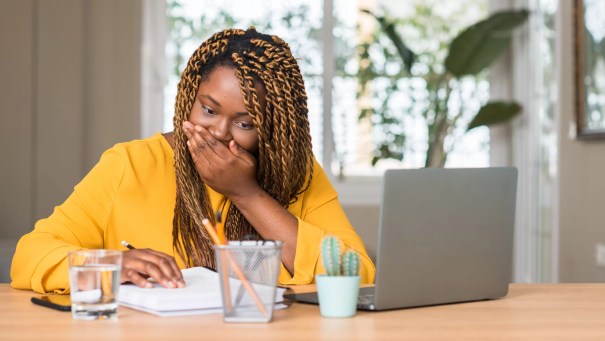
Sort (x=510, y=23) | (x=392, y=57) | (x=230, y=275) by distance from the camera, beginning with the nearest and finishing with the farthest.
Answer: (x=230, y=275) → (x=510, y=23) → (x=392, y=57)

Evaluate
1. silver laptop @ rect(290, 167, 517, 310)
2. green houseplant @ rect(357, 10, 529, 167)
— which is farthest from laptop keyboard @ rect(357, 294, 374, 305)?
green houseplant @ rect(357, 10, 529, 167)

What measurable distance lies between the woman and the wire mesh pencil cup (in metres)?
0.45

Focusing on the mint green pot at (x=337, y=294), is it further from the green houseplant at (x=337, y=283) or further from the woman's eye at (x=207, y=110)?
the woman's eye at (x=207, y=110)

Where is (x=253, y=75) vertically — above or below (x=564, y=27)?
below

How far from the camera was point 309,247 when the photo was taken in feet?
5.25

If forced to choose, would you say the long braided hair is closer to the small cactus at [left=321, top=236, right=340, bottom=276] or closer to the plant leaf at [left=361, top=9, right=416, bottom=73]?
the small cactus at [left=321, top=236, right=340, bottom=276]

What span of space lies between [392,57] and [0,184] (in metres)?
2.20

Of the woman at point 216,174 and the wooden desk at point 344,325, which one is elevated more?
the woman at point 216,174

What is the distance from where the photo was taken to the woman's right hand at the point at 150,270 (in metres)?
1.26

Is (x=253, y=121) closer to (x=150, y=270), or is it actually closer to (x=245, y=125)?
(x=245, y=125)

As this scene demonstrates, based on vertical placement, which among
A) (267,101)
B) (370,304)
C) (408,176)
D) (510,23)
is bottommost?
(370,304)

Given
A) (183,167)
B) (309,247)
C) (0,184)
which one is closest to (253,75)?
(183,167)

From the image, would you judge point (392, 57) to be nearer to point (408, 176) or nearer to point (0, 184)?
point (0, 184)

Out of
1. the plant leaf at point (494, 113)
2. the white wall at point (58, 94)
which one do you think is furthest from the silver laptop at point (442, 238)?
the plant leaf at point (494, 113)
